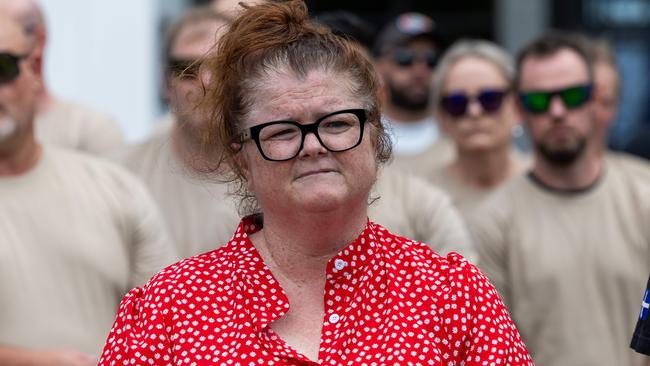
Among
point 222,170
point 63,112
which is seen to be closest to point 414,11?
point 63,112

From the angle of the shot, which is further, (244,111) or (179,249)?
(179,249)

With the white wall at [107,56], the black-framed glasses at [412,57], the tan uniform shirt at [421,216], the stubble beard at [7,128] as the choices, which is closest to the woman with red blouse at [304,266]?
the stubble beard at [7,128]

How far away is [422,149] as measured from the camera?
7.35 metres

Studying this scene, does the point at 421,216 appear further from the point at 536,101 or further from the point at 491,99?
the point at 491,99

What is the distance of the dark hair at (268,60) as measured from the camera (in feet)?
10.5

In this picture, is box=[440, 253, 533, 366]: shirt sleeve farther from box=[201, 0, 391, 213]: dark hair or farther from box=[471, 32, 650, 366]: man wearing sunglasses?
box=[471, 32, 650, 366]: man wearing sunglasses

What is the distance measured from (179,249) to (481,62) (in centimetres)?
204

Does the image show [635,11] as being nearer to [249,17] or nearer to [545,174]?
[545,174]

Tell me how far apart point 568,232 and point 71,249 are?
1945 millimetres

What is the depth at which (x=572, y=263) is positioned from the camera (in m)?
5.60

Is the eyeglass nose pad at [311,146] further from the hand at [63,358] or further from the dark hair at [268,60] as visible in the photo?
the hand at [63,358]

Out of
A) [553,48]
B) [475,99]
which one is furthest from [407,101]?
[553,48]

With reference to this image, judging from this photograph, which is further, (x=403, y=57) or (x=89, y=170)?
(x=403, y=57)

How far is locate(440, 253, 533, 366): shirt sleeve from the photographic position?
10.1 ft
